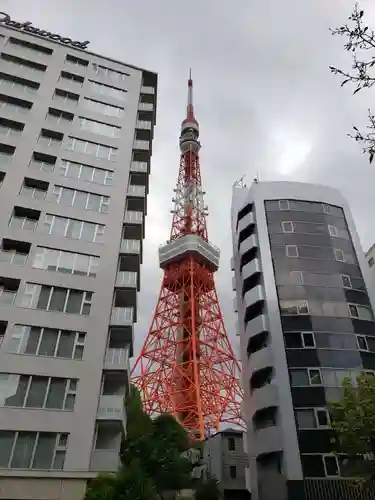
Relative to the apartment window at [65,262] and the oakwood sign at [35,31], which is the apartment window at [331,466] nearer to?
the apartment window at [65,262]

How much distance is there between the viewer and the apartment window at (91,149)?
81.6 ft

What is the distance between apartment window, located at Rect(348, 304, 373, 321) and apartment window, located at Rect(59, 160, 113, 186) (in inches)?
625

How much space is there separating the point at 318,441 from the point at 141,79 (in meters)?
26.4

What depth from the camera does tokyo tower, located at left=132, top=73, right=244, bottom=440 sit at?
42438 mm

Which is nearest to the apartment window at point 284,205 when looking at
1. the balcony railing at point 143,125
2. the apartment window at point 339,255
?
the apartment window at point 339,255

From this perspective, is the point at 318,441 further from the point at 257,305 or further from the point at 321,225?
the point at 321,225

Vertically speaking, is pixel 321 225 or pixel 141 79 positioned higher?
pixel 141 79

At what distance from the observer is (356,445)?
15.6 metres

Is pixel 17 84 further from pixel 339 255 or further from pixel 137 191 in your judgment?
pixel 339 255

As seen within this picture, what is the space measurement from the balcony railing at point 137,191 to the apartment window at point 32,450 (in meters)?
13.6

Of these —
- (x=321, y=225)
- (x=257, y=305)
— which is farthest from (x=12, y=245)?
(x=321, y=225)

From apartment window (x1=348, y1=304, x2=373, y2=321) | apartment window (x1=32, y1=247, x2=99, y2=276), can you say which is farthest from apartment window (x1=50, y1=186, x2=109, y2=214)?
apartment window (x1=348, y1=304, x2=373, y2=321)

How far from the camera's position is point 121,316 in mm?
19891

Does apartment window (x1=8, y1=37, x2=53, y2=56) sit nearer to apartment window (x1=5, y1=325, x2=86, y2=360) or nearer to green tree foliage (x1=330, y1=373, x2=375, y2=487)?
apartment window (x1=5, y1=325, x2=86, y2=360)
